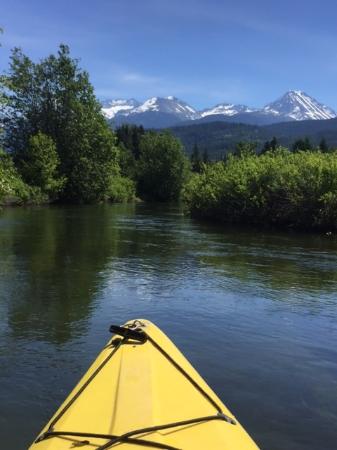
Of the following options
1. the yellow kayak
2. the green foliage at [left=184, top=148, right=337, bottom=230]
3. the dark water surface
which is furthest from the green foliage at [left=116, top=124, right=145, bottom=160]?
the yellow kayak

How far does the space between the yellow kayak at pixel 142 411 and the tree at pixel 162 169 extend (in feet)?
247

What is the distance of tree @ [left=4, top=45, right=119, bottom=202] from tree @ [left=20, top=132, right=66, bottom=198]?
244 centimetres

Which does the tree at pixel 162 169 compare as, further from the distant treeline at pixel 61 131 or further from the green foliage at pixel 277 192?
the green foliage at pixel 277 192

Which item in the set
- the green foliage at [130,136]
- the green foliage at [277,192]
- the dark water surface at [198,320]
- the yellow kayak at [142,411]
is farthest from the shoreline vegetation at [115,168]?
the green foliage at [130,136]

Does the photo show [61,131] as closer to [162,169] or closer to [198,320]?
[162,169]


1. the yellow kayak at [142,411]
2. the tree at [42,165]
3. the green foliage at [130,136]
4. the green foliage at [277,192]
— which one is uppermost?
the green foliage at [130,136]

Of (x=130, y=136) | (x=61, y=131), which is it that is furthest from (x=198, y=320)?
(x=130, y=136)

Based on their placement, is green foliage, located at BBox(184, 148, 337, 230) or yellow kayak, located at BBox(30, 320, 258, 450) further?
green foliage, located at BBox(184, 148, 337, 230)

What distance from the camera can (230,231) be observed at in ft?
90.7

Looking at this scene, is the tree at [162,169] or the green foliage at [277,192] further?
the tree at [162,169]

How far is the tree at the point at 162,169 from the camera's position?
266 ft

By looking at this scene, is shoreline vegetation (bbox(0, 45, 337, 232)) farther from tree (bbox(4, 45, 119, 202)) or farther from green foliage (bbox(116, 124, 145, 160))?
green foliage (bbox(116, 124, 145, 160))

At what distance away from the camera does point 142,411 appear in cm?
448

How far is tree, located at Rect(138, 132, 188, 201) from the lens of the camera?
81188 millimetres
